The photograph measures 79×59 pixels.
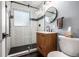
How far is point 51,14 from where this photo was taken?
4.86ft

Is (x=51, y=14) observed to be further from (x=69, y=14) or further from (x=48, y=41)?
(x=48, y=41)

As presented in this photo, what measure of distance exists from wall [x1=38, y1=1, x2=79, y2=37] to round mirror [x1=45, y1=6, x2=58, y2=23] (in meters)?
0.07

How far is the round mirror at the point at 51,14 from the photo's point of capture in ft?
4.47

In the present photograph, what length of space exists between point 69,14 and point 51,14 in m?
0.39

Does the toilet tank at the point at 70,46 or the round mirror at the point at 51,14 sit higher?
the round mirror at the point at 51,14

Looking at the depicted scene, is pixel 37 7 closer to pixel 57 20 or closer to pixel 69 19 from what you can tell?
pixel 57 20

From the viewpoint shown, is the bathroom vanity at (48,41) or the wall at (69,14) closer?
the wall at (69,14)

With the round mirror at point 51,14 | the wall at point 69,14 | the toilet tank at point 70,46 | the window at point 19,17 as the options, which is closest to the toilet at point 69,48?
the toilet tank at point 70,46

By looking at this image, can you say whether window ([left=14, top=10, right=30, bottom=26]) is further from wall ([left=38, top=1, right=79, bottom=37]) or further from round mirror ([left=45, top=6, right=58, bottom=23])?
wall ([left=38, top=1, right=79, bottom=37])

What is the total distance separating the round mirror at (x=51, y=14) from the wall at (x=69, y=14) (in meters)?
0.07

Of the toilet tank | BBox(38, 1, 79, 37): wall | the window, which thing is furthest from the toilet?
the window

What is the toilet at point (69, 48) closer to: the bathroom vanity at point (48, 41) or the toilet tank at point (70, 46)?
the toilet tank at point (70, 46)

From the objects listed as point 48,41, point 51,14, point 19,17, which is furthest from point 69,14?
point 19,17

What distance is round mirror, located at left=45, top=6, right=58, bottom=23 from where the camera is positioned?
53.6 inches
